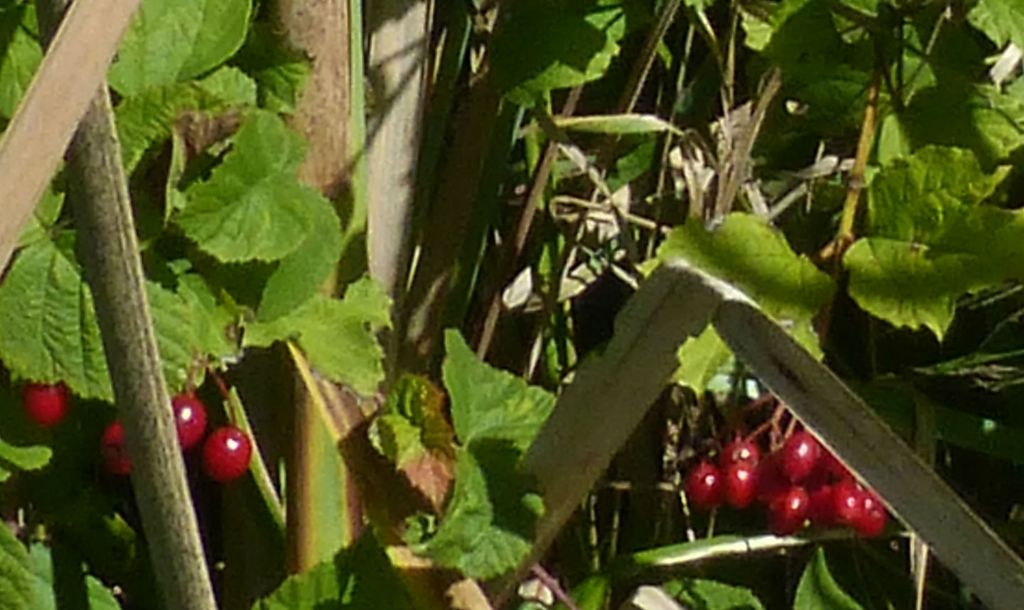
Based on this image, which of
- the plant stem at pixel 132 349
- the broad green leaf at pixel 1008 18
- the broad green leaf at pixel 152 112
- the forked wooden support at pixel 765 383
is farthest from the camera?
the broad green leaf at pixel 1008 18

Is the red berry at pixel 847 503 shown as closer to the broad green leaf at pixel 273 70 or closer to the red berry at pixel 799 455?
the red berry at pixel 799 455

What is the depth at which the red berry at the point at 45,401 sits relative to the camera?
3.36ft

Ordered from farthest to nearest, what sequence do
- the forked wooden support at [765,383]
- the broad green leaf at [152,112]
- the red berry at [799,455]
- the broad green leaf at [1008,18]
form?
the red berry at [799,455], the broad green leaf at [1008,18], the broad green leaf at [152,112], the forked wooden support at [765,383]

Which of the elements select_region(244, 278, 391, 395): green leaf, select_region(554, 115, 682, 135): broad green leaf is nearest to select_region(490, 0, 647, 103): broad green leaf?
select_region(554, 115, 682, 135): broad green leaf

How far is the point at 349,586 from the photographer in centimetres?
108

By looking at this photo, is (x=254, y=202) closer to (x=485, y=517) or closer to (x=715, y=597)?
(x=485, y=517)

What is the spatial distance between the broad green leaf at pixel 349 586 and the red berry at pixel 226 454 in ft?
0.22

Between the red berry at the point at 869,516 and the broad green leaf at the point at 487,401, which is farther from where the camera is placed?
the red berry at the point at 869,516

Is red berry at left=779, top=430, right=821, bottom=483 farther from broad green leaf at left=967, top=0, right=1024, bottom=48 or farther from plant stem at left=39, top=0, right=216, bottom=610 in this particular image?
plant stem at left=39, top=0, right=216, bottom=610

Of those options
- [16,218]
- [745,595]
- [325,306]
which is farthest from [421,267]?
[16,218]

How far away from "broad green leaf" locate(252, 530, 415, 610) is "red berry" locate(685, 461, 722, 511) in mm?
218

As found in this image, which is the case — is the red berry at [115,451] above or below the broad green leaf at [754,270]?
below

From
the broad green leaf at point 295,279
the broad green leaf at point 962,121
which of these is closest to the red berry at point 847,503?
the broad green leaf at point 962,121

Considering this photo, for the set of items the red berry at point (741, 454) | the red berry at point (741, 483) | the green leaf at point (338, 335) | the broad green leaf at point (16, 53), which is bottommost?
the red berry at point (741, 483)
